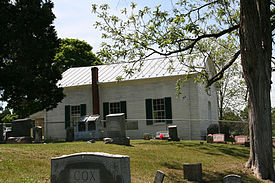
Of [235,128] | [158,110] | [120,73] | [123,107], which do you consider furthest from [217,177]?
[120,73]

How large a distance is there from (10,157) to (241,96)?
2922 cm

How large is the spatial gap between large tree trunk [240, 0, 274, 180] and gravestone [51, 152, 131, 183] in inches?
260

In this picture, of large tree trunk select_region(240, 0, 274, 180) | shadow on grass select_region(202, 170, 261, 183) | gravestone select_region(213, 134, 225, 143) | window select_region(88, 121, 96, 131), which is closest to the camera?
shadow on grass select_region(202, 170, 261, 183)

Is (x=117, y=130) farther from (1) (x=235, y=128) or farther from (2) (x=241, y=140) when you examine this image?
(1) (x=235, y=128)

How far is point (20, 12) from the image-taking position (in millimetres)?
21531

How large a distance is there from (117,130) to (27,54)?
10.3 meters

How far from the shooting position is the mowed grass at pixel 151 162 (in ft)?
27.7

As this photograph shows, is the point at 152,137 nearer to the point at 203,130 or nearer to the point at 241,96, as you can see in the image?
the point at 203,130

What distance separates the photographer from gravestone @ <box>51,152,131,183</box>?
5.15 meters

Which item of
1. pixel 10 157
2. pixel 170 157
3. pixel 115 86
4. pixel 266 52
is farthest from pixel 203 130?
pixel 10 157

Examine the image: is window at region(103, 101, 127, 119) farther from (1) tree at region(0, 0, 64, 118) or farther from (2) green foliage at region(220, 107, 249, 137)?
(2) green foliage at region(220, 107, 249, 137)

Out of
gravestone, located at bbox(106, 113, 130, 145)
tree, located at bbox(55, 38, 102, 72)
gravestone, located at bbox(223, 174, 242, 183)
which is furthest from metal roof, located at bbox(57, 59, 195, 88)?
gravestone, located at bbox(223, 174, 242, 183)

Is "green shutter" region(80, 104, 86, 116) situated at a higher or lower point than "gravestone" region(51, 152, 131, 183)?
higher

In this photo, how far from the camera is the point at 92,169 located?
5297 mm
